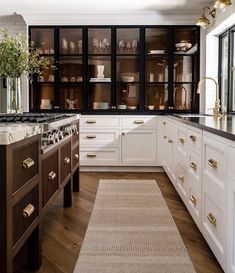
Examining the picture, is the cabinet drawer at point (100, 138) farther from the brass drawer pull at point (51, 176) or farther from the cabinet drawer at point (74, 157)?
the brass drawer pull at point (51, 176)

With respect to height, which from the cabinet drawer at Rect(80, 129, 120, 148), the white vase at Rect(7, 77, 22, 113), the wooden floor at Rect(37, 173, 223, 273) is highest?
the white vase at Rect(7, 77, 22, 113)

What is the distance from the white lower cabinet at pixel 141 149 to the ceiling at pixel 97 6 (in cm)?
167

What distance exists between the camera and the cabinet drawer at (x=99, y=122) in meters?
5.86

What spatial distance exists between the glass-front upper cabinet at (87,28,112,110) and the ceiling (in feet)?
1.39

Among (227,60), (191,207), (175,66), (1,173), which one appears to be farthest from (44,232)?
(175,66)

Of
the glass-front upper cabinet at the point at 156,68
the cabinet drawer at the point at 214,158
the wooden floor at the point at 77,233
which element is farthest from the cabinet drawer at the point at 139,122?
the cabinet drawer at the point at 214,158

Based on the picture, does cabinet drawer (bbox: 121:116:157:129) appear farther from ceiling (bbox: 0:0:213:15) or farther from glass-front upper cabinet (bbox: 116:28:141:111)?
ceiling (bbox: 0:0:213:15)

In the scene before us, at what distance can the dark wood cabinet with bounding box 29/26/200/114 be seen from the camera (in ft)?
19.7

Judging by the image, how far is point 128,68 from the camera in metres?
6.17

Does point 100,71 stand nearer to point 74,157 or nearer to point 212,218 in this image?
point 74,157

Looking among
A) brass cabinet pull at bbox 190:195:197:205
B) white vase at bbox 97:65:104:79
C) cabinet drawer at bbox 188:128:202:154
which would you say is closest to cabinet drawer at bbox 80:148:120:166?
white vase at bbox 97:65:104:79

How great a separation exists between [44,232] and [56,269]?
73 cm

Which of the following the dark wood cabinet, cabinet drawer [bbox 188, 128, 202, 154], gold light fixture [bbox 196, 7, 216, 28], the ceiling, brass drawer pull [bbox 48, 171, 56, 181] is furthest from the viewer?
the dark wood cabinet

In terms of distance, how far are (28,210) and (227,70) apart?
3.88 meters
